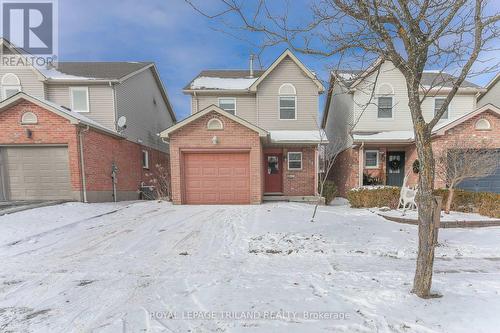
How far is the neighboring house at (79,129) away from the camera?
380 inches

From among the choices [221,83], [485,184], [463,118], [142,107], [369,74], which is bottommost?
[485,184]

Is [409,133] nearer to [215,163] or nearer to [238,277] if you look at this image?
[215,163]

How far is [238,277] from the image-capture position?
3.63 meters

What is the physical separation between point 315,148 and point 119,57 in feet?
49.2

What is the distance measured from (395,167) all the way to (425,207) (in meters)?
11.3

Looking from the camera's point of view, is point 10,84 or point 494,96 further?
point 494,96

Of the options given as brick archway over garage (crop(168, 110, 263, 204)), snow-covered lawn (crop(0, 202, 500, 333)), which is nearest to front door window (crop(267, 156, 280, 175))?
brick archway over garage (crop(168, 110, 263, 204))

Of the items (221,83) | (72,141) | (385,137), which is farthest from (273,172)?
(72,141)

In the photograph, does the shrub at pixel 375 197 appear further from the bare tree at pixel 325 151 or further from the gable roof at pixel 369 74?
the gable roof at pixel 369 74

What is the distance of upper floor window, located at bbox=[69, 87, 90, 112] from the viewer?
12.8 meters

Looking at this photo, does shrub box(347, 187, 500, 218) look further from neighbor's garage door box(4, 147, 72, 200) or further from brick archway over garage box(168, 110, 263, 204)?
neighbor's garage door box(4, 147, 72, 200)

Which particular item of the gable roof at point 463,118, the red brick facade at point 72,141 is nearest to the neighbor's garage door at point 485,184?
the gable roof at point 463,118

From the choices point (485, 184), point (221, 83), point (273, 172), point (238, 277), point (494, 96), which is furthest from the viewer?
point (494, 96)

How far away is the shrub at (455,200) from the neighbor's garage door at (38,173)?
12337mm
